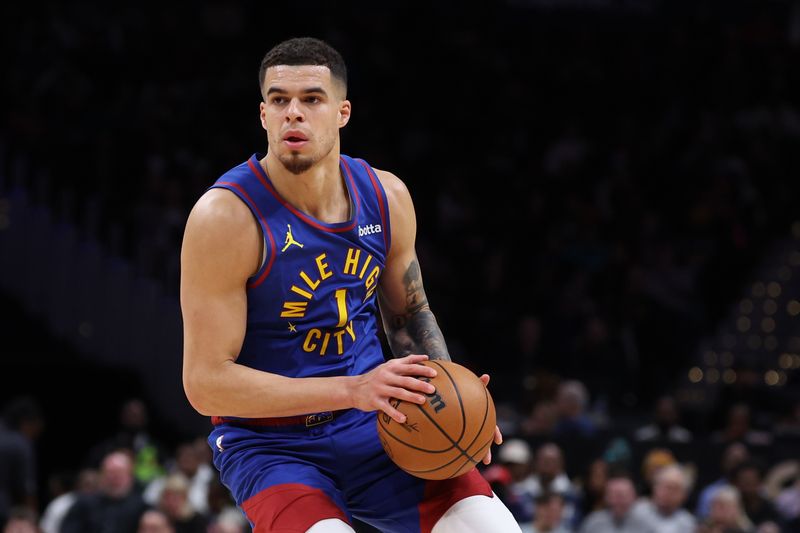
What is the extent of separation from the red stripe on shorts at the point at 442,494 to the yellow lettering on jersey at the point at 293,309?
73 centimetres

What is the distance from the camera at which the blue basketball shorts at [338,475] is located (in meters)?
4.36

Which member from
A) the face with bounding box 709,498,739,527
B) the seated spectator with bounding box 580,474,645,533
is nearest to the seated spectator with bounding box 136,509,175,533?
the seated spectator with bounding box 580,474,645,533

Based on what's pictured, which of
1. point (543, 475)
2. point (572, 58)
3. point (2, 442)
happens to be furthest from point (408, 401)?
point (572, 58)

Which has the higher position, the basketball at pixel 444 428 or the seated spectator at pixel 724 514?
the basketball at pixel 444 428

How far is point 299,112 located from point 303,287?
59 cm

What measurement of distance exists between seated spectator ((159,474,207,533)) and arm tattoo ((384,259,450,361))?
16.6 ft

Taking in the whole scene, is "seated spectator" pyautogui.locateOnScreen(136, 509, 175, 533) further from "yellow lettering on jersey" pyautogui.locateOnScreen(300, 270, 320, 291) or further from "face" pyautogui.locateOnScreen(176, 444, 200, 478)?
"yellow lettering on jersey" pyautogui.locateOnScreen(300, 270, 320, 291)

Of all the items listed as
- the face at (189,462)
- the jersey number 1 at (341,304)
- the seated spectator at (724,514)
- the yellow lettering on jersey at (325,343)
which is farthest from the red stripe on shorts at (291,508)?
the face at (189,462)

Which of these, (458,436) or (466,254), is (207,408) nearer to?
(458,436)

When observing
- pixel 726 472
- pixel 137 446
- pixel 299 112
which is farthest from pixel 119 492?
pixel 299 112

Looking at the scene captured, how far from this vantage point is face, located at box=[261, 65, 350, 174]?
4402mm

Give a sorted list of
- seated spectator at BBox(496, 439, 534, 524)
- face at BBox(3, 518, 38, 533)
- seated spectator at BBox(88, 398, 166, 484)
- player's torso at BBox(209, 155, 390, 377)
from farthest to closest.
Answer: seated spectator at BBox(88, 398, 166, 484), seated spectator at BBox(496, 439, 534, 524), face at BBox(3, 518, 38, 533), player's torso at BBox(209, 155, 390, 377)

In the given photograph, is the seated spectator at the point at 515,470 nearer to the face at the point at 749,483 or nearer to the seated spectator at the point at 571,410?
the seated spectator at the point at 571,410

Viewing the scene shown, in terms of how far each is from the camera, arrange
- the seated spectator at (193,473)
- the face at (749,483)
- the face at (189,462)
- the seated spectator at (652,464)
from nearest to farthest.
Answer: the face at (749,483), the seated spectator at (652,464), the seated spectator at (193,473), the face at (189,462)
